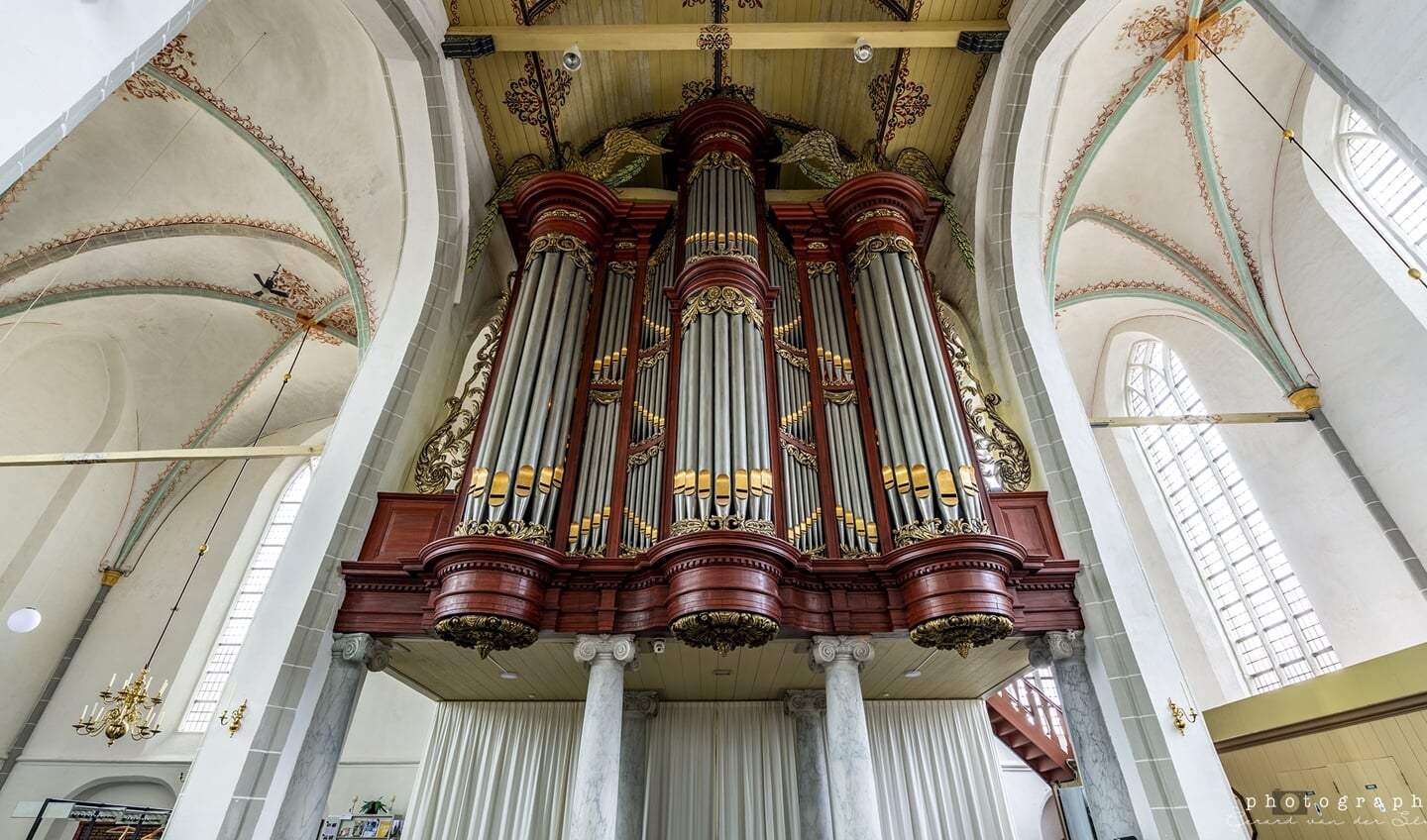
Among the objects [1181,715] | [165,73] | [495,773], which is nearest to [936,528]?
[1181,715]

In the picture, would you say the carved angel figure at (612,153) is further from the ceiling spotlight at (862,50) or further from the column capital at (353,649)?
the column capital at (353,649)

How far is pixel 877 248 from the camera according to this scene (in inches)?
269

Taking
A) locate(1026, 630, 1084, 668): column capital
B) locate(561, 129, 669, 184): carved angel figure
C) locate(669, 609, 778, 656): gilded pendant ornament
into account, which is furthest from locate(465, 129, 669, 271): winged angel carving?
locate(1026, 630, 1084, 668): column capital

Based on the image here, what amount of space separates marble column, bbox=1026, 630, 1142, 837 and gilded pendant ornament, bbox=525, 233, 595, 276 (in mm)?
5030

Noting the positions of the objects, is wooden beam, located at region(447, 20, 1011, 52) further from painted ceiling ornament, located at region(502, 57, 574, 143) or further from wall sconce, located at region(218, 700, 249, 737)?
wall sconce, located at region(218, 700, 249, 737)

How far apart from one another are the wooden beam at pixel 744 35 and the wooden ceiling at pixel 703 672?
17.4ft

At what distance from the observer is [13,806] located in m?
9.11

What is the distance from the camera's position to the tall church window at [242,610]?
1009 centimetres

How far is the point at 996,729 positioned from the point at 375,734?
801 cm

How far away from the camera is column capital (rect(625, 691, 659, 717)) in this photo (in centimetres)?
655

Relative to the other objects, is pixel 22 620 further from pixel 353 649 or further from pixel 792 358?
pixel 792 358

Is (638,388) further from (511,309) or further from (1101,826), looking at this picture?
(1101,826)

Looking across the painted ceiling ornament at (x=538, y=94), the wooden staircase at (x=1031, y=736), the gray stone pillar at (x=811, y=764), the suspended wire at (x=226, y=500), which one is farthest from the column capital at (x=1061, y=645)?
the suspended wire at (x=226, y=500)

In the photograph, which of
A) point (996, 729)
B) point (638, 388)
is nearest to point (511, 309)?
point (638, 388)
